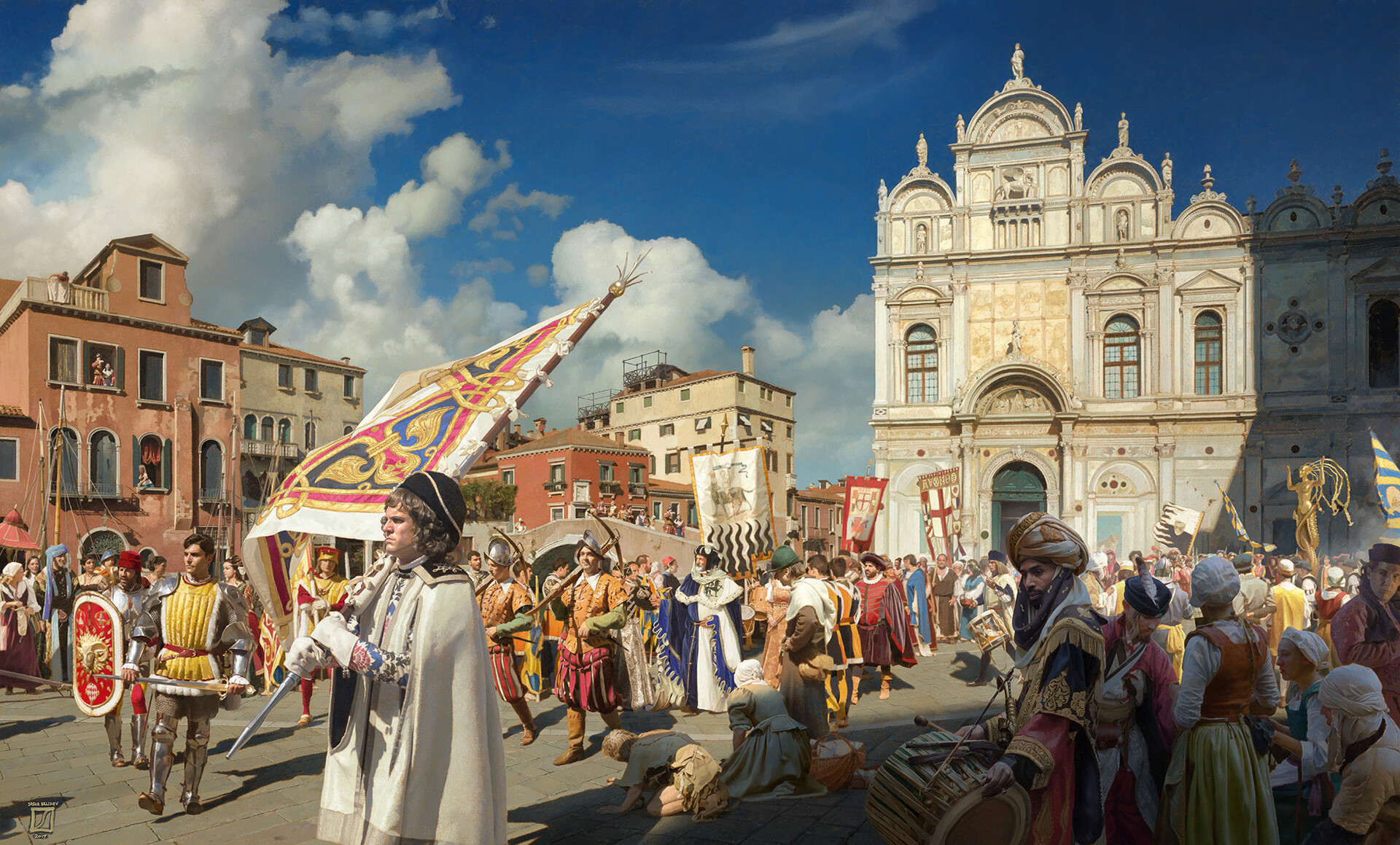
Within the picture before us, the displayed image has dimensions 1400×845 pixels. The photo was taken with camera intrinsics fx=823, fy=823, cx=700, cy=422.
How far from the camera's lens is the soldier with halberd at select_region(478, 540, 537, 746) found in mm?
7051

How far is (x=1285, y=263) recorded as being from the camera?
27219 mm

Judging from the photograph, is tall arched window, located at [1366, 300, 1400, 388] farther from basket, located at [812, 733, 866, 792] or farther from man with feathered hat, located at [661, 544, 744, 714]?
basket, located at [812, 733, 866, 792]

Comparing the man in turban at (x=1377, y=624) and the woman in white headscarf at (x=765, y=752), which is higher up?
the man in turban at (x=1377, y=624)

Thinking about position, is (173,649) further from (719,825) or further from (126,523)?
(126,523)

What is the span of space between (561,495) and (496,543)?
114 feet

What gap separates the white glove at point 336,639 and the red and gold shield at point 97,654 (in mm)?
3686

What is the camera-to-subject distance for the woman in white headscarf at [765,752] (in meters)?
5.66

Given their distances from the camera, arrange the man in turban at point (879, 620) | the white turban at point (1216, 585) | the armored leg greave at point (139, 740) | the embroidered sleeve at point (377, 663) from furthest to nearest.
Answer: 1. the man in turban at point (879, 620)
2. the armored leg greave at point (139, 740)
3. the white turban at point (1216, 585)
4. the embroidered sleeve at point (377, 663)

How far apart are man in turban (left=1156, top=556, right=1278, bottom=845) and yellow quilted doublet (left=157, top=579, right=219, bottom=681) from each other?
6.00 meters

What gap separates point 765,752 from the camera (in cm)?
572

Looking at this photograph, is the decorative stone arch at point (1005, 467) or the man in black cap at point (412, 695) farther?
the decorative stone arch at point (1005, 467)

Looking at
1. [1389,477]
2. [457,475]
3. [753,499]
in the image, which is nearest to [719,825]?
[457,475]

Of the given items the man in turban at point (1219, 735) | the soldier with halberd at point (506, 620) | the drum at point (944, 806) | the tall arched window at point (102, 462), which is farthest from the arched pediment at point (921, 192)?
the drum at point (944, 806)

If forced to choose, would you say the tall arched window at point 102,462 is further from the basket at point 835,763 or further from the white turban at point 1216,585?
the white turban at point 1216,585
